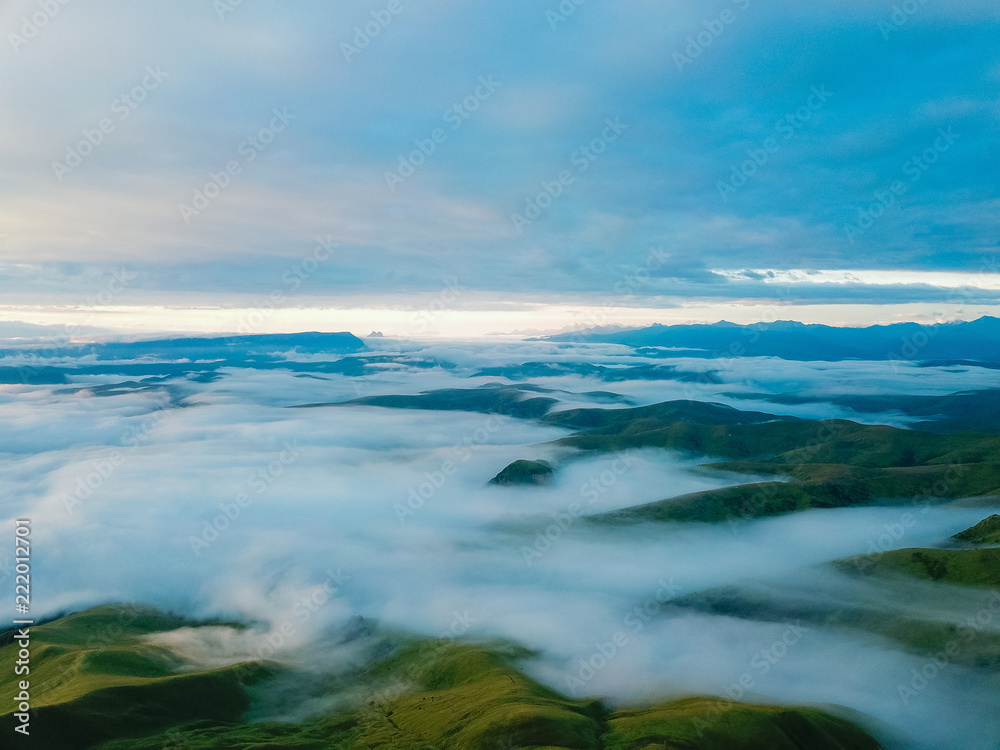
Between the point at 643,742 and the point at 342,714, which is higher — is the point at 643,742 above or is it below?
above

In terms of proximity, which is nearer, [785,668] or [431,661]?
[785,668]

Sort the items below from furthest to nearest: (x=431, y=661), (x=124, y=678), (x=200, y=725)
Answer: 1. (x=431, y=661)
2. (x=124, y=678)
3. (x=200, y=725)

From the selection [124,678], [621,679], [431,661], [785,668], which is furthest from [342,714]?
[785,668]

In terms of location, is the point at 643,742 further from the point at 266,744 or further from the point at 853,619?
the point at 853,619

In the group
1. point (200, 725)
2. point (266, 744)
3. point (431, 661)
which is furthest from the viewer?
point (431, 661)

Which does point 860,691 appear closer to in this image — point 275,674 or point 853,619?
point 853,619

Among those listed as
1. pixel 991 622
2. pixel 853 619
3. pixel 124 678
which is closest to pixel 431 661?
pixel 124 678
